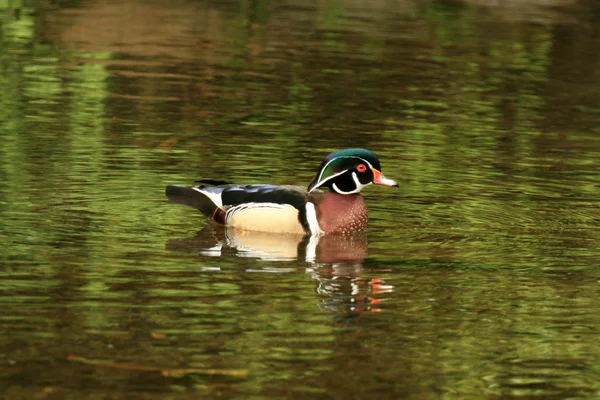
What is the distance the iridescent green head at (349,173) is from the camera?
12.3m

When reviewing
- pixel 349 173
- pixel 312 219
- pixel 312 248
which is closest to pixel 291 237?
pixel 312 219

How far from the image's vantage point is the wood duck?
39.3 ft

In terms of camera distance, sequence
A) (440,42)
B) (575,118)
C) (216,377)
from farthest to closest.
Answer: (440,42), (575,118), (216,377)

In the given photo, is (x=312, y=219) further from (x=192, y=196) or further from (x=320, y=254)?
(x=192, y=196)

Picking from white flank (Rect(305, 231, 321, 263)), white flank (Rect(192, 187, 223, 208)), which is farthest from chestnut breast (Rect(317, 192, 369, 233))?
white flank (Rect(192, 187, 223, 208))

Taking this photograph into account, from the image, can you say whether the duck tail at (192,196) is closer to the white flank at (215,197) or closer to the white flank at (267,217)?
A: the white flank at (215,197)

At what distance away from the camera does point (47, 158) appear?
14.2 metres

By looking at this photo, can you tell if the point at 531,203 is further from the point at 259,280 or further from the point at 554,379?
the point at 554,379

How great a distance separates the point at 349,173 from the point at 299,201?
0.59 meters

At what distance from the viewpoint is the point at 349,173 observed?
40.5ft

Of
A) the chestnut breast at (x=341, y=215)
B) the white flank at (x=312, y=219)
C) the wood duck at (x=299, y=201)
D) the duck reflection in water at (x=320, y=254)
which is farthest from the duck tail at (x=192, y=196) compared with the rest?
the chestnut breast at (x=341, y=215)

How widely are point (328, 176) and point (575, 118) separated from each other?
6.56 metres

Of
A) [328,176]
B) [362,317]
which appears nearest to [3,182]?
[328,176]

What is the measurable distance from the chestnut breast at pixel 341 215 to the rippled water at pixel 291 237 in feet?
0.57
